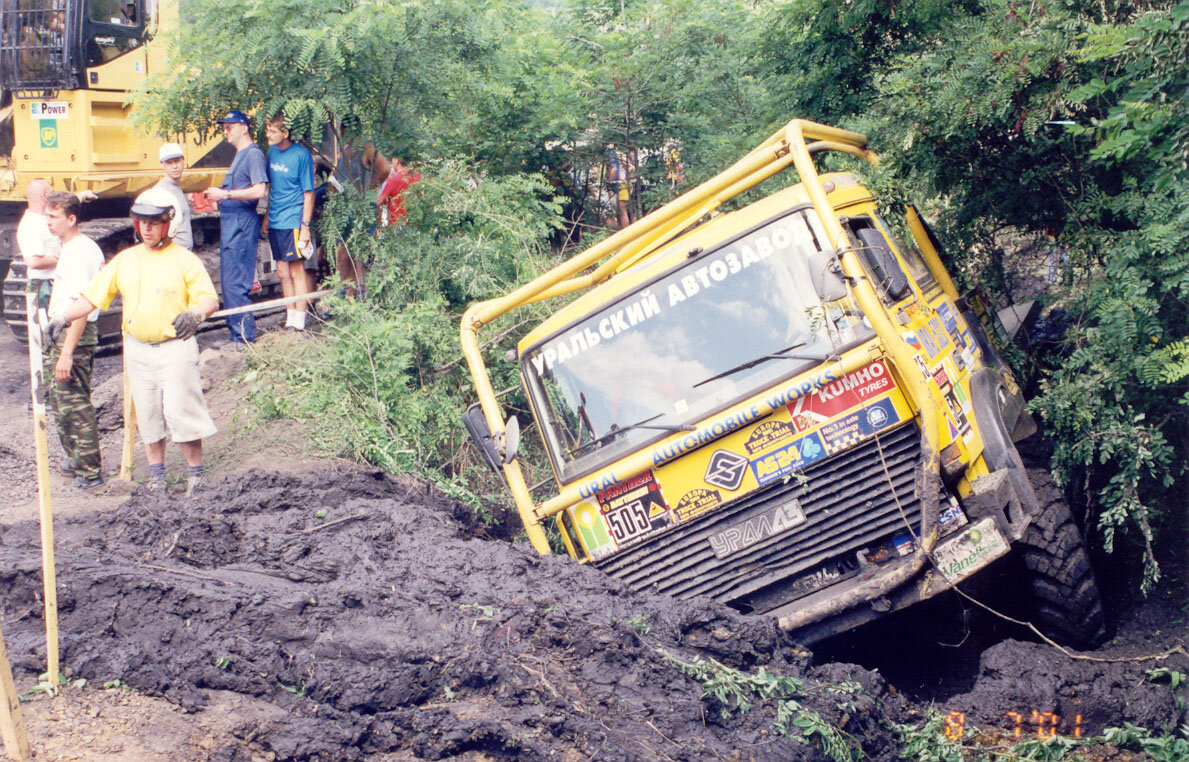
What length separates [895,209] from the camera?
5.97m

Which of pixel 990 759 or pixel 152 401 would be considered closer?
pixel 990 759

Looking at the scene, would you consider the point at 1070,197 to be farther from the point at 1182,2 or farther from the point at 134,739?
the point at 134,739

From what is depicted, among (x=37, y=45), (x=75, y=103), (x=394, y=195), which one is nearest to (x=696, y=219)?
(x=394, y=195)

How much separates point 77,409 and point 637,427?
4183 millimetres

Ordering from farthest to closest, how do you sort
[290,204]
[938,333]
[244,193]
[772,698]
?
[290,204] → [244,193] → [938,333] → [772,698]

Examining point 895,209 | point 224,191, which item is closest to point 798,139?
point 895,209

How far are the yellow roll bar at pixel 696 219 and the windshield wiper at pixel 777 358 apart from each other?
279 millimetres

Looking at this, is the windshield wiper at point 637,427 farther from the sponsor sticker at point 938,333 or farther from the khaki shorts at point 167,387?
the khaki shorts at point 167,387

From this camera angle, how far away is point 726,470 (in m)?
4.89

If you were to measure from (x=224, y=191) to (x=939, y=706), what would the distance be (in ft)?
23.0

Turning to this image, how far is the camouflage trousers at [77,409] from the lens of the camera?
6.97 meters

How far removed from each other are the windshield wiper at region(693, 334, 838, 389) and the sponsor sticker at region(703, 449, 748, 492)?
0.36 m

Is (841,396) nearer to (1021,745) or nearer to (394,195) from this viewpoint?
(1021,745)

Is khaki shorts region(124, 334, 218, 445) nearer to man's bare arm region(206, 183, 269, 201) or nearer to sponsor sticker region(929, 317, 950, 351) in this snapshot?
man's bare arm region(206, 183, 269, 201)
